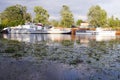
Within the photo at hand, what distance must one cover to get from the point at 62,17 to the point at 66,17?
104 inches

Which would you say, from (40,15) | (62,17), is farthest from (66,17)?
(40,15)

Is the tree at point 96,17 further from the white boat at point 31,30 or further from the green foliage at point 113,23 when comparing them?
the white boat at point 31,30

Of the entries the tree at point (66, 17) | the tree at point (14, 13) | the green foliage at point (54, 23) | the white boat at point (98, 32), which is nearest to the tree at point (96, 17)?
the tree at point (66, 17)

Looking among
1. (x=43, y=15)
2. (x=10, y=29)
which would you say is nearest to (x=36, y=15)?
(x=43, y=15)

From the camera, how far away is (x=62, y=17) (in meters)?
133

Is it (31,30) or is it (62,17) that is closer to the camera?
(31,30)

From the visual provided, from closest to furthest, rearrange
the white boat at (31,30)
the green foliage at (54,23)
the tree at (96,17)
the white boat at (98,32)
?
the white boat at (98,32)
the white boat at (31,30)
the tree at (96,17)
the green foliage at (54,23)

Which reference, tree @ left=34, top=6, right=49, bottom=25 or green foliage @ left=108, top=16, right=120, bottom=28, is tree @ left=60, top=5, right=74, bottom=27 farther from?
green foliage @ left=108, top=16, right=120, bottom=28

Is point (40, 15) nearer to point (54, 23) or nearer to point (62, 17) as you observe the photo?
point (62, 17)

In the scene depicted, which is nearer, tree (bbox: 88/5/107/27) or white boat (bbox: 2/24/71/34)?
white boat (bbox: 2/24/71/34)

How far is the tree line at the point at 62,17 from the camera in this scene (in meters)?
132

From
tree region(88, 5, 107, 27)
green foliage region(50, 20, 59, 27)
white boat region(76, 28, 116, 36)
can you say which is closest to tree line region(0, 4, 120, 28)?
tree region(88, 5, 107, 27)

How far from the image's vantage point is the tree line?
5197 inches

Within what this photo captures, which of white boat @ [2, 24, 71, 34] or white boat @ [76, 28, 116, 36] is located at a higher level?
white boat @ [2, 24, 71, 34]
